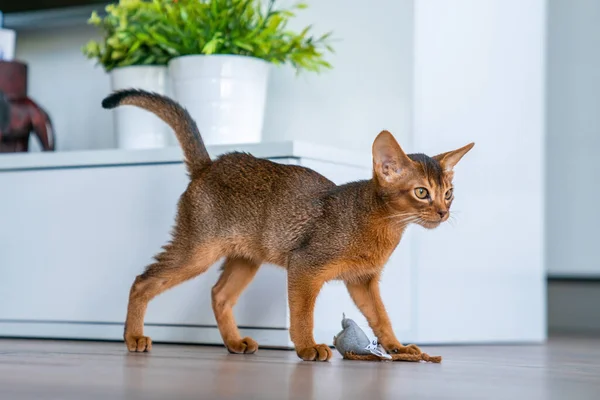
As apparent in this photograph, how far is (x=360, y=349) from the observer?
6.10 feet

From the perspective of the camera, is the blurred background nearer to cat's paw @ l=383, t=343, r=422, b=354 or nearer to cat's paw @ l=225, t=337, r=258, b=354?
cat's paw @ l=225, t=337, r=258, b=354

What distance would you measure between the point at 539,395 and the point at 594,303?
215 centimetres

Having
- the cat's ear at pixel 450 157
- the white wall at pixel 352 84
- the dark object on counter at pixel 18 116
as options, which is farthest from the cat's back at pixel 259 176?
the dark object on counter at pixel 18 116

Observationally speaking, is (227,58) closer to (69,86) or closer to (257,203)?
(257,203)

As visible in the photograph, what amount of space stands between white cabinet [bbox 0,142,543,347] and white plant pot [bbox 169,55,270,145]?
6.8 inches

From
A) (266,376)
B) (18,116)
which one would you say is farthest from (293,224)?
(18,116)

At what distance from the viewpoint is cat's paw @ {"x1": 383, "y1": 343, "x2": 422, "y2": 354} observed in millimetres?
1875

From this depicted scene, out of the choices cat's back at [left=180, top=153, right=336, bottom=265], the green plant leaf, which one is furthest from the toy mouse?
the green plant leaf

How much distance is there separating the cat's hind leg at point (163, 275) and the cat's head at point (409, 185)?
1.22ft

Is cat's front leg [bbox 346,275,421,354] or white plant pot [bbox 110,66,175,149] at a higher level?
white plant pot [bbox 110,66,175,149]

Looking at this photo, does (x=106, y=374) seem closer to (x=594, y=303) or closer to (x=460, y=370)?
(x=460, y=370)

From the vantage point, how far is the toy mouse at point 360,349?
183 cm

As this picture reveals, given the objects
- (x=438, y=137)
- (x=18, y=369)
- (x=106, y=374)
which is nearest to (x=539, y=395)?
(x=106, y=374)

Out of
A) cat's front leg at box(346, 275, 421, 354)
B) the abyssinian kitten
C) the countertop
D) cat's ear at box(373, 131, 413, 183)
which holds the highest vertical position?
the countertop
